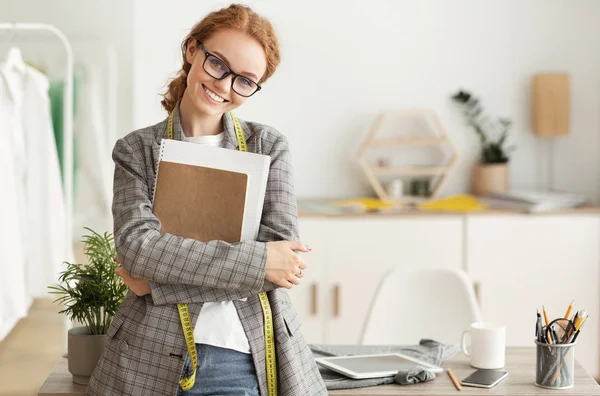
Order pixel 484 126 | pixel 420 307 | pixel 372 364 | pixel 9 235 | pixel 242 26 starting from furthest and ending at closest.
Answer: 1. pixel 484 126
2. pixel 9 235
3. pixel 420 307
4. pixel 372 364
5. pixel 242 26

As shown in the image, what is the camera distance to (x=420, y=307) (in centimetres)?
265

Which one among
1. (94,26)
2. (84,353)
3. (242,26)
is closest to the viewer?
(242,26)

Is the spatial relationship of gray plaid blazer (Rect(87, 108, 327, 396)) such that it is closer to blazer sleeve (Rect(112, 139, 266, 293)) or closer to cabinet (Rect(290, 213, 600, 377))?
blazer sleeve (Rect(112, 139, 266, 293))

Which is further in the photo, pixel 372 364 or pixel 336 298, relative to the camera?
pixel 336 298

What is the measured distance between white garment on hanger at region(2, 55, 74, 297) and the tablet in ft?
6.42

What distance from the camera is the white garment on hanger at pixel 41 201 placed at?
3.62 m

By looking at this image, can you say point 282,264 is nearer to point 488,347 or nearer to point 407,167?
point 488,347

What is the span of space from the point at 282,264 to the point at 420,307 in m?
1.15

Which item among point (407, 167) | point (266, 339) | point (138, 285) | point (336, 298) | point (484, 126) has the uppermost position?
point (484, 126)

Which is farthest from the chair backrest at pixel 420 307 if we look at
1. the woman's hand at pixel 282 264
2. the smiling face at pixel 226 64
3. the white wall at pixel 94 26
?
the white wall at pixel 94 26

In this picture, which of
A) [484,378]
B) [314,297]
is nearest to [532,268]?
[314,297]

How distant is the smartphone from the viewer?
186 centimetres

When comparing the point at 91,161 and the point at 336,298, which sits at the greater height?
the point at 91,161

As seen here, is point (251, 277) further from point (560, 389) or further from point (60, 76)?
point (60, 76)
